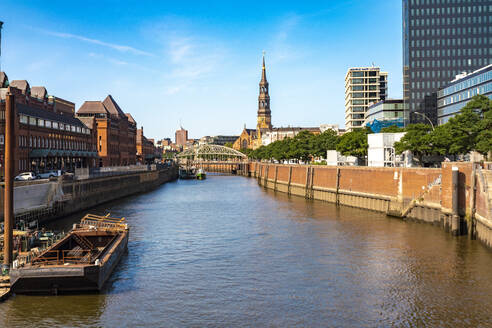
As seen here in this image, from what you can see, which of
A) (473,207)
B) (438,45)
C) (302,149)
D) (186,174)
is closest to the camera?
(473,207)

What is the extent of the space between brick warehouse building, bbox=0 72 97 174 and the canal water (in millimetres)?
28243

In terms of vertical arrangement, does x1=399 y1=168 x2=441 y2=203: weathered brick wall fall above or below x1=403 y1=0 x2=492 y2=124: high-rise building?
below

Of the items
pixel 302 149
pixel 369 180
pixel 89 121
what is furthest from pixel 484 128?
pixel 89 121

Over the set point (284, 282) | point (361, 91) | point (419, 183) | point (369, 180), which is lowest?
point (284, 282)

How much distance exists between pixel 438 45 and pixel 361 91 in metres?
60.3

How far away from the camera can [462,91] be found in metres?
104

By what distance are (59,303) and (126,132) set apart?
130 m

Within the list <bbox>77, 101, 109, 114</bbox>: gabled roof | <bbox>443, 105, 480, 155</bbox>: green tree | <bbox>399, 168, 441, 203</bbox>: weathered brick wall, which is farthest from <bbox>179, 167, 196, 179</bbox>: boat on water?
<bbox>443, 105, 480, 155</bbox>: green tree

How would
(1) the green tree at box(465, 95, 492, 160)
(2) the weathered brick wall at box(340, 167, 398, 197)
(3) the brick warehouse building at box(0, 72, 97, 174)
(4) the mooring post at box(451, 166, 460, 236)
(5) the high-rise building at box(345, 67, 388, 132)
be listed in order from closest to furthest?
(4) the mooring post at box(451, 166, 460, 236)
(1) the green tree at box(465, 95, 492, 160)
(2) the weathered brick wall at box(340, 167, 398, 197)
(3) the brick warehouse building at box(0, 72, 97, 174)
(5) the high-rise building at box(345, 67, 388, 132)

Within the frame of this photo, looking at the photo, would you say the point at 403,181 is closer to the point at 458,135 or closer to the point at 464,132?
the point at 458,135

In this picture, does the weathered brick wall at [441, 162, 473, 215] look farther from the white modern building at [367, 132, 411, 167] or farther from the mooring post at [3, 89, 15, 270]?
the mooring post at [3, 89, 15, 270]

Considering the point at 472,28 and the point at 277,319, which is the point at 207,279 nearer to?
the point at 277,319

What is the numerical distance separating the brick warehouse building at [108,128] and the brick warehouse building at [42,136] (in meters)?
9.77

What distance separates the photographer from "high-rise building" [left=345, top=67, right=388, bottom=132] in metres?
182
